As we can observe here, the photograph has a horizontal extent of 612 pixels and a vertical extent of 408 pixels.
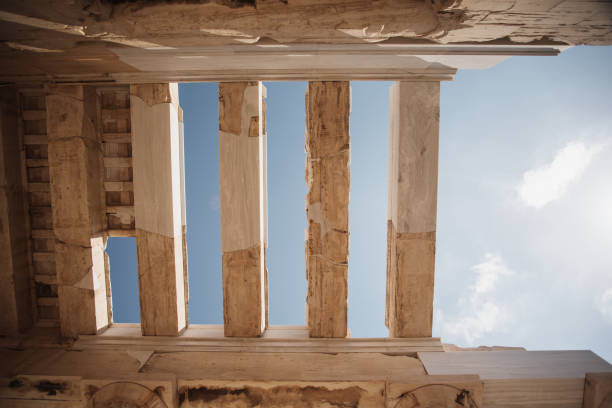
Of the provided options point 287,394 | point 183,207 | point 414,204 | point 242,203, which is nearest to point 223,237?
point 242,203

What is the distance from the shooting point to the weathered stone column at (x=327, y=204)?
Result: 10.7 feet

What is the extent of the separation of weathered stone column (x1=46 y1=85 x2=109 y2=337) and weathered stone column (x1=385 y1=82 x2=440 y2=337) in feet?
12.9

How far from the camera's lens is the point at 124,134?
362 centimetres

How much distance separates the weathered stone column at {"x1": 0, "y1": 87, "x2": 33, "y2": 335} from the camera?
11.8 feet

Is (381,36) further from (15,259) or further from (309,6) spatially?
(15,259)

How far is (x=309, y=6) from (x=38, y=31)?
91.0 inches

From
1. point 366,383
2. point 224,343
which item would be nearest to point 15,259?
point 224,343

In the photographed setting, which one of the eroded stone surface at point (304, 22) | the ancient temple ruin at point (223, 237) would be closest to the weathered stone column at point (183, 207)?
the ancient temple ruin at point (223, 237)

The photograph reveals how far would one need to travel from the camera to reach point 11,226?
→ 11.9 ft

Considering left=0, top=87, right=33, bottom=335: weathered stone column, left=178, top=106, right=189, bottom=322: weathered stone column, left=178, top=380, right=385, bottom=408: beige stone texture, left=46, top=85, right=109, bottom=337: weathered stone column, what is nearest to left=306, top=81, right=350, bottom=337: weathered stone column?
left=178, top=380, right=385, bottom=408: beige stone texture

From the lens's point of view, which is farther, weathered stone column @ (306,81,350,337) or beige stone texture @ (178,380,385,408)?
weathered stone column @ (306,81,350,337)

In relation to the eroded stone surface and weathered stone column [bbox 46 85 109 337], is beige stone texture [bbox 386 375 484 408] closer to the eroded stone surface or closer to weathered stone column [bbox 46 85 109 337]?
the eroded stone surface

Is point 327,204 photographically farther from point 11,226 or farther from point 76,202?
point 11,226

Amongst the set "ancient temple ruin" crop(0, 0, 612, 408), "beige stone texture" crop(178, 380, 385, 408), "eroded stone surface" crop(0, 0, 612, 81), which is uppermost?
"eroded stone surface" crop(0, 0, 612, 81)
